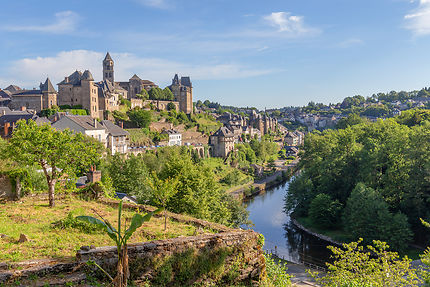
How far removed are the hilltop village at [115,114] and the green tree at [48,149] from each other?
3358cm

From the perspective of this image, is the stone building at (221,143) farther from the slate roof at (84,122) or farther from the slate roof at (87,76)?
the slate roof at (84,122)

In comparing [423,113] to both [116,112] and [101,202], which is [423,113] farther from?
[101,202]

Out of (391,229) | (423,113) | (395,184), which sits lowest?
(391,229)

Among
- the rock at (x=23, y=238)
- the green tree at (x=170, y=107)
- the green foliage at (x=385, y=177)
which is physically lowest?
the green foliage at (x=385, y=177)

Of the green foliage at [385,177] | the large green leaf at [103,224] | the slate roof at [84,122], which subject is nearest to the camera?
the large green leaf at [103,224]

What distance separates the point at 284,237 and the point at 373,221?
10.5m

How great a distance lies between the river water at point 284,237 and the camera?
34.3 metres

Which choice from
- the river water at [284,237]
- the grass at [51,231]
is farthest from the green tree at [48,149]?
the river water at [284,237]

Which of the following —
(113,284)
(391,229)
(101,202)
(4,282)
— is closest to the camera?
(4,282)

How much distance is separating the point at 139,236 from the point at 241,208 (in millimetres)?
25607

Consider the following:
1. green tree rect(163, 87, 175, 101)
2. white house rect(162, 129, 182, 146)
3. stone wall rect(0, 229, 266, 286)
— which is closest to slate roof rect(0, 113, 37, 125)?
white house rect(162, 129, 182, 146)

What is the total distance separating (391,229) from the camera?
104ft

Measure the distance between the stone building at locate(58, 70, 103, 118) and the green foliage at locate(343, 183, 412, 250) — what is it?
50.3 meters

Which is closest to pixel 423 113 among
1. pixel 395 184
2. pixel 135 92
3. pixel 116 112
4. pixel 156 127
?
pixel 395 184
